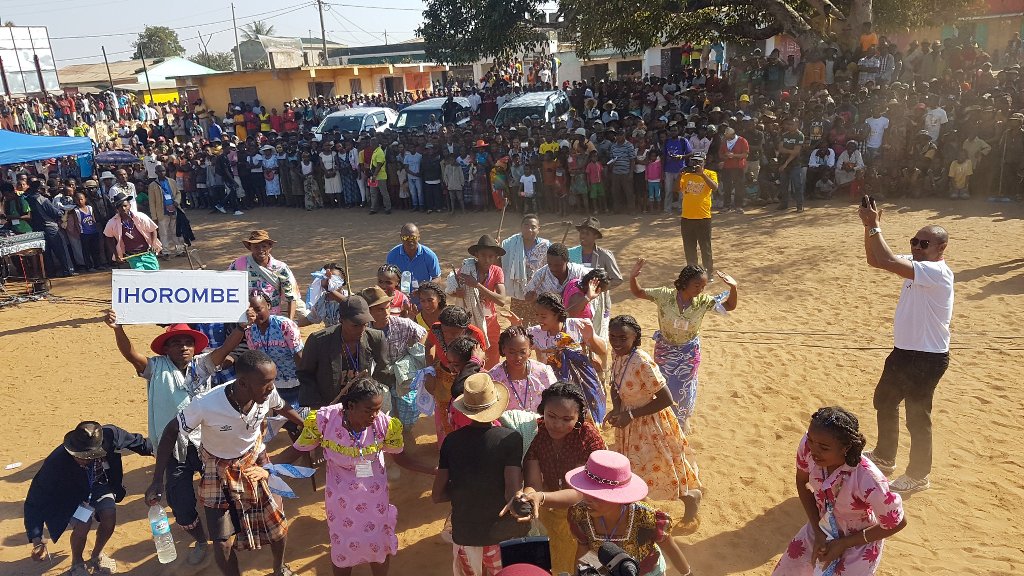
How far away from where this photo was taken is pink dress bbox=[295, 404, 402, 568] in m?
4.02

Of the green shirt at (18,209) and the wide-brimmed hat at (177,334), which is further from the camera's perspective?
the green shirt at (18,209)

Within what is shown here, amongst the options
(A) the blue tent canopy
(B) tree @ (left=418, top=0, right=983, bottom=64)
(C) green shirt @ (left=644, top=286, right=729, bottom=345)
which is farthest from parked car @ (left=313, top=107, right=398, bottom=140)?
(C) green shirt @ (left=644, top=286, right=729, bottom=345)

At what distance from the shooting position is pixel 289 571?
4.58 metres

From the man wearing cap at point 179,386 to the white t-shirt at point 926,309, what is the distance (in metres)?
4.77

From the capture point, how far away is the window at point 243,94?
3109 cm

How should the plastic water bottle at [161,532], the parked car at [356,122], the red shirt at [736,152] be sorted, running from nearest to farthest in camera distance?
the plastic water bottle at [161,532]
the red shirt at [736,152]
the parked car at [356,122]

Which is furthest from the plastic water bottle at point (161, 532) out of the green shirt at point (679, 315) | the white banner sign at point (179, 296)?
the green shirt at point (679, 315)

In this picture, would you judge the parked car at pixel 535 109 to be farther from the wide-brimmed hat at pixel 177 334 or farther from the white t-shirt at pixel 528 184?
the wide-brimmed hat at pixel 177 334

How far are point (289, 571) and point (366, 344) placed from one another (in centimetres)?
162

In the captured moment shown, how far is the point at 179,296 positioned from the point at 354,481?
2207mm

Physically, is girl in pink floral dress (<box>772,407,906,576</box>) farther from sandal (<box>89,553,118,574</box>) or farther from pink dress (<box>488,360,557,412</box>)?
sandal (<box>89,553,118,574</box>)

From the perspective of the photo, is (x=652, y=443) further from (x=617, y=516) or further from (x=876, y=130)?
(x=876, y=130)

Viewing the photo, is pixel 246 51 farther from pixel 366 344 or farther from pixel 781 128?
pixel 366 344

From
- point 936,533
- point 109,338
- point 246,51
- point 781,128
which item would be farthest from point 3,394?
point 246,51
